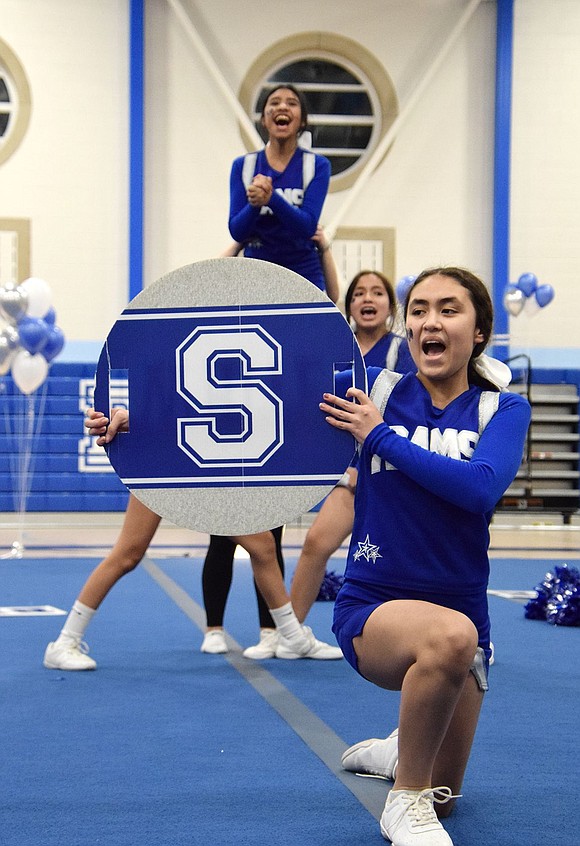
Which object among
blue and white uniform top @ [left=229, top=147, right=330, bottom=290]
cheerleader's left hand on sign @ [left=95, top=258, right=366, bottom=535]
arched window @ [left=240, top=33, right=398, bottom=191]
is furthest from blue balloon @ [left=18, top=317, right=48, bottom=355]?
cheerleader's left hand on sign @ [left=95, top=258, right=366, bottom=535]

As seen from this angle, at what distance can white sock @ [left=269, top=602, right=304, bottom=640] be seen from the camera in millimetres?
3461

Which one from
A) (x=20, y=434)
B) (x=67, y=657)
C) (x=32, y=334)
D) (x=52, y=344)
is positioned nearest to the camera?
(x=67, y=657)

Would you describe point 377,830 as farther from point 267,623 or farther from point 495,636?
point 495,636

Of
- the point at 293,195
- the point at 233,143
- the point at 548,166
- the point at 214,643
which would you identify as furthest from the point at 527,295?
the point at 214,643

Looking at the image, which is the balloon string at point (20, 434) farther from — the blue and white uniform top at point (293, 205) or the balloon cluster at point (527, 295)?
the blue and white uniform top at point (293, 205)

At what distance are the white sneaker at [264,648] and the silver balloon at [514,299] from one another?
7425 mm

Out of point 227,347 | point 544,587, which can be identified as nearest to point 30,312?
point 544,587

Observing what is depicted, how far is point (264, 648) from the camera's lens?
362 centimetres

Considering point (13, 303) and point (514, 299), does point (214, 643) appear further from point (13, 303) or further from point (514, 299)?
point (514, 299)

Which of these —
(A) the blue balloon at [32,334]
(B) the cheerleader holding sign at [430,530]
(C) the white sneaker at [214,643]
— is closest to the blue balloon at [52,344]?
(A) the blue balloon at [32,334]

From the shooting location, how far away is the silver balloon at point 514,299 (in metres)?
10.5

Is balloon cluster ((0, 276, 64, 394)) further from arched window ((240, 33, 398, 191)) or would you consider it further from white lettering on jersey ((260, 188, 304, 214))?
white lettering on jersey ((260, 188, 304, 214))

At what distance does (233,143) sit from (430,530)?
391 inches

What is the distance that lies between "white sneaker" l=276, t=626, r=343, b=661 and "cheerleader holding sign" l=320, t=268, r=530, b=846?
1.51 meters
